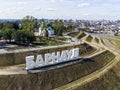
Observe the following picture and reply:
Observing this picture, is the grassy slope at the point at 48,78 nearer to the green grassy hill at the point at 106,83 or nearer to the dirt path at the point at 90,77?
the dirt path at the point at 90,77

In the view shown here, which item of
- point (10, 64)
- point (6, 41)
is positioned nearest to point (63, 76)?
point (10, 64)

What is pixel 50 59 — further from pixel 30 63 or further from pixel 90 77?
pixel 90 77

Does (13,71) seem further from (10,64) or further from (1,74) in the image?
(10,64)

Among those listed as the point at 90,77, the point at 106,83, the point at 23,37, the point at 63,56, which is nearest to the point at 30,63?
the point at 63,56

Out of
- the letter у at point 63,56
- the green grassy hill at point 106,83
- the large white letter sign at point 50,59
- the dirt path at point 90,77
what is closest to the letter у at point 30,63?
the large white letter sign at point 50,59

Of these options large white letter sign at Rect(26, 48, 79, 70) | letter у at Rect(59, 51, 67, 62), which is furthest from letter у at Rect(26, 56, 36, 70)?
letter у at Rect(59, 51, 67, 62)

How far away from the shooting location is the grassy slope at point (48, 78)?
3022 inches

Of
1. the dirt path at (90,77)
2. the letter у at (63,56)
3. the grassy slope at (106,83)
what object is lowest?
the grassy slope at (106,83)

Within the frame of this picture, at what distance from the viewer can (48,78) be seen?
3310 inches

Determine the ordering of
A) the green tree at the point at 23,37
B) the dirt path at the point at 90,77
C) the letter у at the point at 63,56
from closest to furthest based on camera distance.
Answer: the dirt path at the point at 90,77 < the letter у at the point at 63,56 < the green tree at the point at 23,37

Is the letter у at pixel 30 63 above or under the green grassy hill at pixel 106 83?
above

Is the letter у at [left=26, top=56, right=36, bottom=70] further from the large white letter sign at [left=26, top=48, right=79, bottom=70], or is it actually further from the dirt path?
the dirt path

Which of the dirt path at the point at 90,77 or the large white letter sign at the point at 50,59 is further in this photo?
the large white letter sign at the point at 50,59

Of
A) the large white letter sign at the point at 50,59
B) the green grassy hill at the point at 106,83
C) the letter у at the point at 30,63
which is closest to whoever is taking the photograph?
the letter у at the point at 30,63
